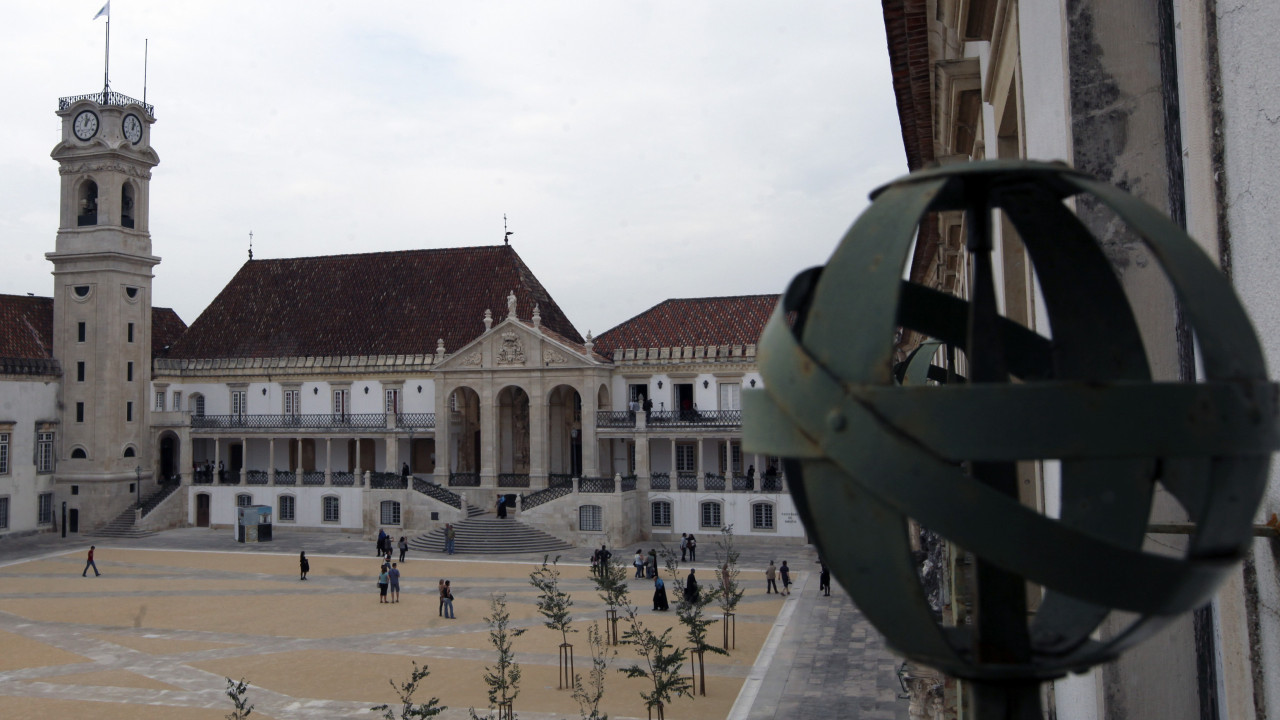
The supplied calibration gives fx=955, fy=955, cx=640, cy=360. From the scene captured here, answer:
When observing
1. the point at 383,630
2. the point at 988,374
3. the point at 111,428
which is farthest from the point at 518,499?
the point at 988,374

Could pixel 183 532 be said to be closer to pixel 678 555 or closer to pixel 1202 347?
pixel 678 555

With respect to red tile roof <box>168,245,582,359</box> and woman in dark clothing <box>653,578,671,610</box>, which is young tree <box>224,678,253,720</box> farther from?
red tile roof <box>168,245,582,359</box>

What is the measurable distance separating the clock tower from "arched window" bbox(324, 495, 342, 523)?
396 inches

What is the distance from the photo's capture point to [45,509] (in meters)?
46.8

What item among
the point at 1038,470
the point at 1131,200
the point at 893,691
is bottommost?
the point at 893,691

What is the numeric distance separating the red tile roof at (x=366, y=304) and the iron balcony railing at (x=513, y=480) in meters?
8.07

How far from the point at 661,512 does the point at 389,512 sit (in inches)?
499

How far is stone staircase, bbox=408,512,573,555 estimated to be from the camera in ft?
129

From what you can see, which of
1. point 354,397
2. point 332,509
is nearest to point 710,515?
point 332,509

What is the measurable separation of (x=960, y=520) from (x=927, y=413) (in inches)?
8.0

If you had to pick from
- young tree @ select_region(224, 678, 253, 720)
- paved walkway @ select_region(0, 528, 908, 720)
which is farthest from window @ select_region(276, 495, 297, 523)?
young tree @ select_region(224, 678, 253, 720)

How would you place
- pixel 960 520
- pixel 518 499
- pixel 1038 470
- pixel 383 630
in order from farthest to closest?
pixel 518 499, pixel 383 630, pixel 1038 470, pixel 960 520

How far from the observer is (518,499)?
135 feet

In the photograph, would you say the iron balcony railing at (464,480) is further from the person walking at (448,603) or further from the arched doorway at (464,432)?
the person walking at (448,603)
